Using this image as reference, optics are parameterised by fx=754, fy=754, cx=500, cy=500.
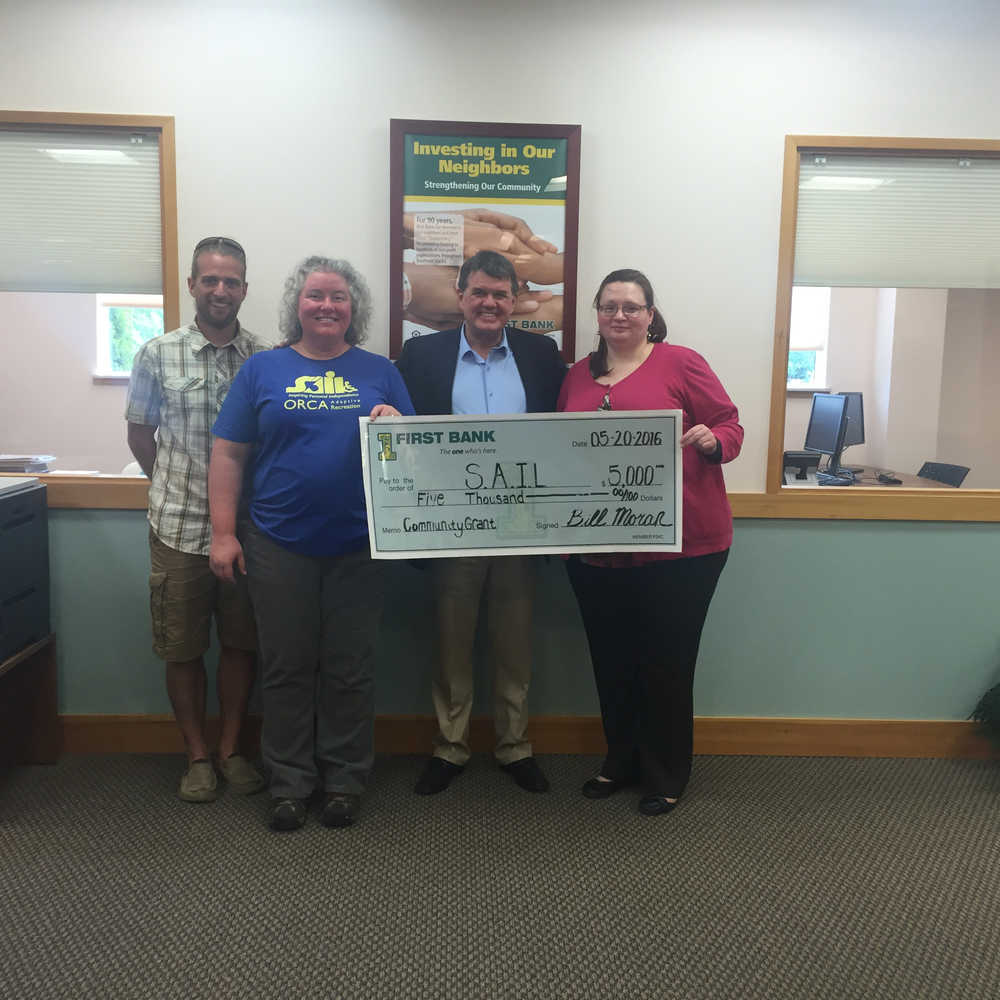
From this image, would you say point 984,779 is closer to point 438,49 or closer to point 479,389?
point 479,389

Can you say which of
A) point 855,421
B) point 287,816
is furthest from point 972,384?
point 287,816

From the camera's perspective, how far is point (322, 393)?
6.12ft

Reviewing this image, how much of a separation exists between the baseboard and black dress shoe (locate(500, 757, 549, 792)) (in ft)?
0.67

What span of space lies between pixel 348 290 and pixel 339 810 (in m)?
1.35

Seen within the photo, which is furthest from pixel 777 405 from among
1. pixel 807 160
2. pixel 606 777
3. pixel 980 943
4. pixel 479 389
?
pixel 980 943

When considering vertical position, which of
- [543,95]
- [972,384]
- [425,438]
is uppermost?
[543,95]

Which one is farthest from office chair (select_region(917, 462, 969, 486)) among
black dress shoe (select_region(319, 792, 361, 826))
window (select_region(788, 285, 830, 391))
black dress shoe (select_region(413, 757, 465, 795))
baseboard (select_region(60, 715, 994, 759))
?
black dress shoe (select_region(319, 792, 361, 826))

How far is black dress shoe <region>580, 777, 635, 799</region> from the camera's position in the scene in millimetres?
2195

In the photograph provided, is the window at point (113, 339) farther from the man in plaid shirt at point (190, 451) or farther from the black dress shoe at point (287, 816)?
the black dress shoe at point (287, 816)

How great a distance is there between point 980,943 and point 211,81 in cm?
298

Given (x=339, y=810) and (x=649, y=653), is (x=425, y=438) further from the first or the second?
(x=339, y=810)

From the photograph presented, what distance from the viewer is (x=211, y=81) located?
7.36ft

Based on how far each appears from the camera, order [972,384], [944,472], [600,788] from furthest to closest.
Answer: [972,384] → [944,472] → [600,788]

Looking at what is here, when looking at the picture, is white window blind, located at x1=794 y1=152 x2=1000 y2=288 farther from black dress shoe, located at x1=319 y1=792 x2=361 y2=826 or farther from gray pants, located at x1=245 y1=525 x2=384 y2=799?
black dress shoe, located at x1=319 y1=792 x2=361 y2=826
